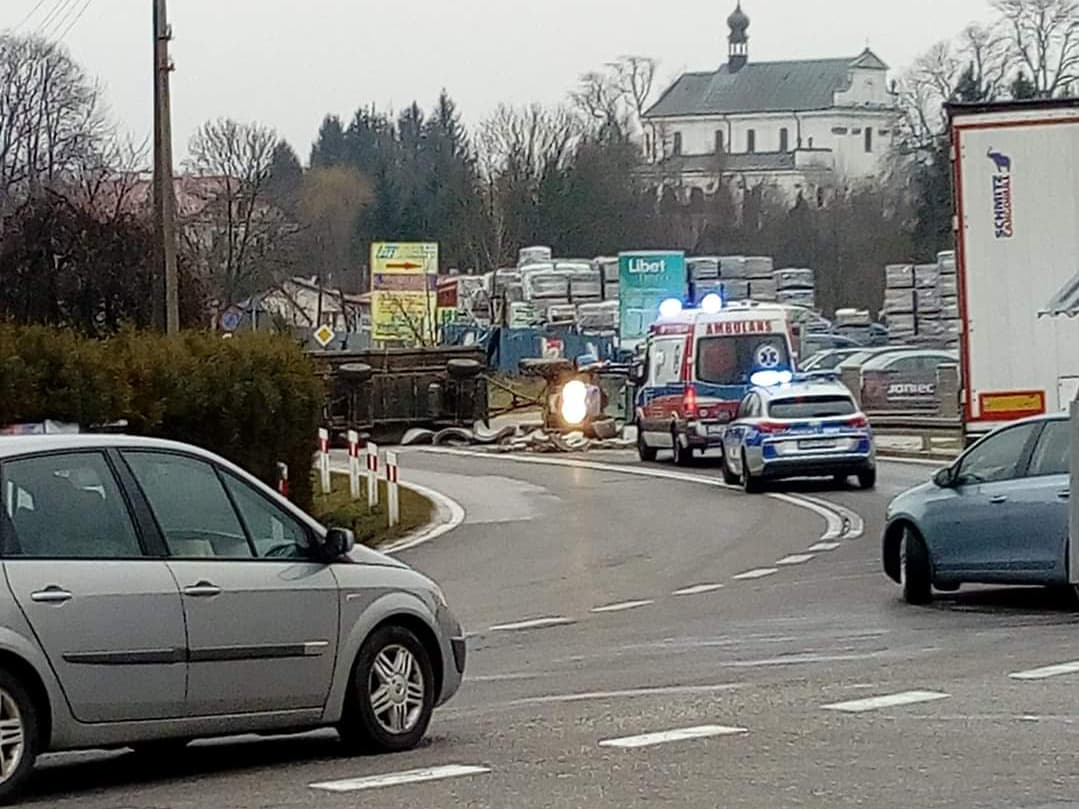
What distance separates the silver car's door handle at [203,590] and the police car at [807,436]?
21.7m

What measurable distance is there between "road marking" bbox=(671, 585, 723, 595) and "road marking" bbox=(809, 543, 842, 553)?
10.1ft

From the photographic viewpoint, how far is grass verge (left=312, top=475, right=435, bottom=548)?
26.1m

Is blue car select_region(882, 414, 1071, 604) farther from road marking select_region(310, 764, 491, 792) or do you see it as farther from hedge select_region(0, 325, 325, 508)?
hedge select_region(0, 325, 325, 508)

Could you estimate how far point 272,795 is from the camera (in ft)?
29.7

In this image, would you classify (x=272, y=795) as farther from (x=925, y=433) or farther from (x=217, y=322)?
(x=217, y=322)

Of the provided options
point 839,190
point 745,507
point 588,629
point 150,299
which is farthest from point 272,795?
point 839,190

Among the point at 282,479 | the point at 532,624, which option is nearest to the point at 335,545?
the point at 532,624

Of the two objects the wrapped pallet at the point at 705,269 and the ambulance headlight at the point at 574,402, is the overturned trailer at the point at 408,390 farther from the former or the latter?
the wrapped pallet at the point at 705,269

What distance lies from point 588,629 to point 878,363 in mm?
34189

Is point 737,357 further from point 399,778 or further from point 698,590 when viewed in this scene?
point 399,778

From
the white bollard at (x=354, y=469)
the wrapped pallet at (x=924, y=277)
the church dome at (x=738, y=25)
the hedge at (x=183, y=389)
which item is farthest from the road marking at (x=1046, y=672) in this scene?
the church dome at (x=738, y=25)

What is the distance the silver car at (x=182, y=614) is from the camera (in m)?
8.95

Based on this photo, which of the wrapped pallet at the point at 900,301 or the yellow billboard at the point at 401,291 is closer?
the wrapped pallet at the point at 900,301

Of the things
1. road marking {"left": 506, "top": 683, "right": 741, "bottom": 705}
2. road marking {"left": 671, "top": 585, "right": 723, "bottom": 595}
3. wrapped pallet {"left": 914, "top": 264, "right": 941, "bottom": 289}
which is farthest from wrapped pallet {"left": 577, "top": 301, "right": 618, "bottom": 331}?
Result: road marking {"left": 506, "top": 683, "right": 741, "bottom": 705}
